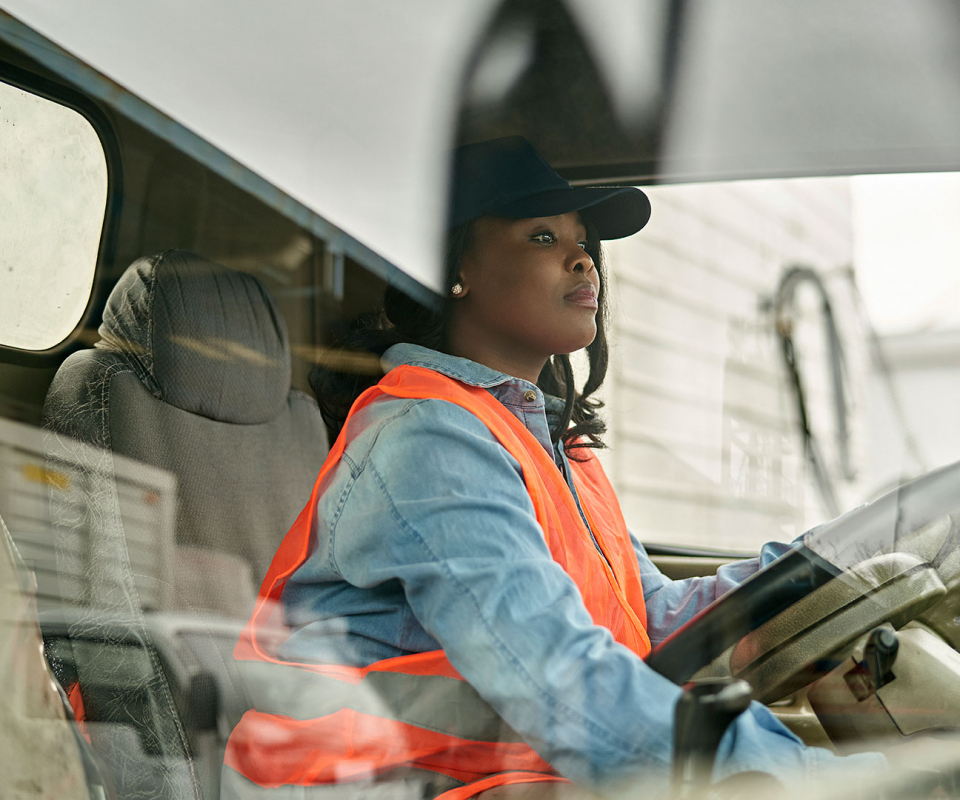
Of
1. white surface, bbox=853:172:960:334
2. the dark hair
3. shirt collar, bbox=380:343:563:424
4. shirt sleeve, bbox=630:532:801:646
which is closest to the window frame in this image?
the dark hair

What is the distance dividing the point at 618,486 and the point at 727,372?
17 centimetres

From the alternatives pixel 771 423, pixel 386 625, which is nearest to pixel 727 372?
pixel 771 423

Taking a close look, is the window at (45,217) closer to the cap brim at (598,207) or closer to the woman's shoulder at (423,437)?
the woman's shoulder at (423,437)

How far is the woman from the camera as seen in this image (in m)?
0.77

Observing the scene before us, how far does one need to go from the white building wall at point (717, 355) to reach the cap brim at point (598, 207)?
13 millimetres

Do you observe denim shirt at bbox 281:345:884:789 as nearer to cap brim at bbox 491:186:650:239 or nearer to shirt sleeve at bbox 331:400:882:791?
shirt sleeve at bbox 331:400:882:791

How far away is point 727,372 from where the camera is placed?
0.90 meters

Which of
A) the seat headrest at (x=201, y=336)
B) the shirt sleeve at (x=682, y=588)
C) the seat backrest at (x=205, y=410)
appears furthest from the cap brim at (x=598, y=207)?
the seat headrest at (x=201, y=336)

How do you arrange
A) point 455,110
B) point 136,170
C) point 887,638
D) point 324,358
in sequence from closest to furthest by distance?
point 887,638
point 455,110
point 324,358
point 136,170

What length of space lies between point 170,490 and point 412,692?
1.81ft

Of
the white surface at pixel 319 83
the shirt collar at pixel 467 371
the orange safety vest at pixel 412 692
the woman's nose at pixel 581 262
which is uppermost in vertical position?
the white surface at pixel 319 83

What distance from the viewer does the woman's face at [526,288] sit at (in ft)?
2.93

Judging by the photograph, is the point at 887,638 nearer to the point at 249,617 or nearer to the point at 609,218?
the point at 609,218

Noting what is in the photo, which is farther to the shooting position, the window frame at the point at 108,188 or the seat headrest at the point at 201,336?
the seat headrest at the point at 201,336
